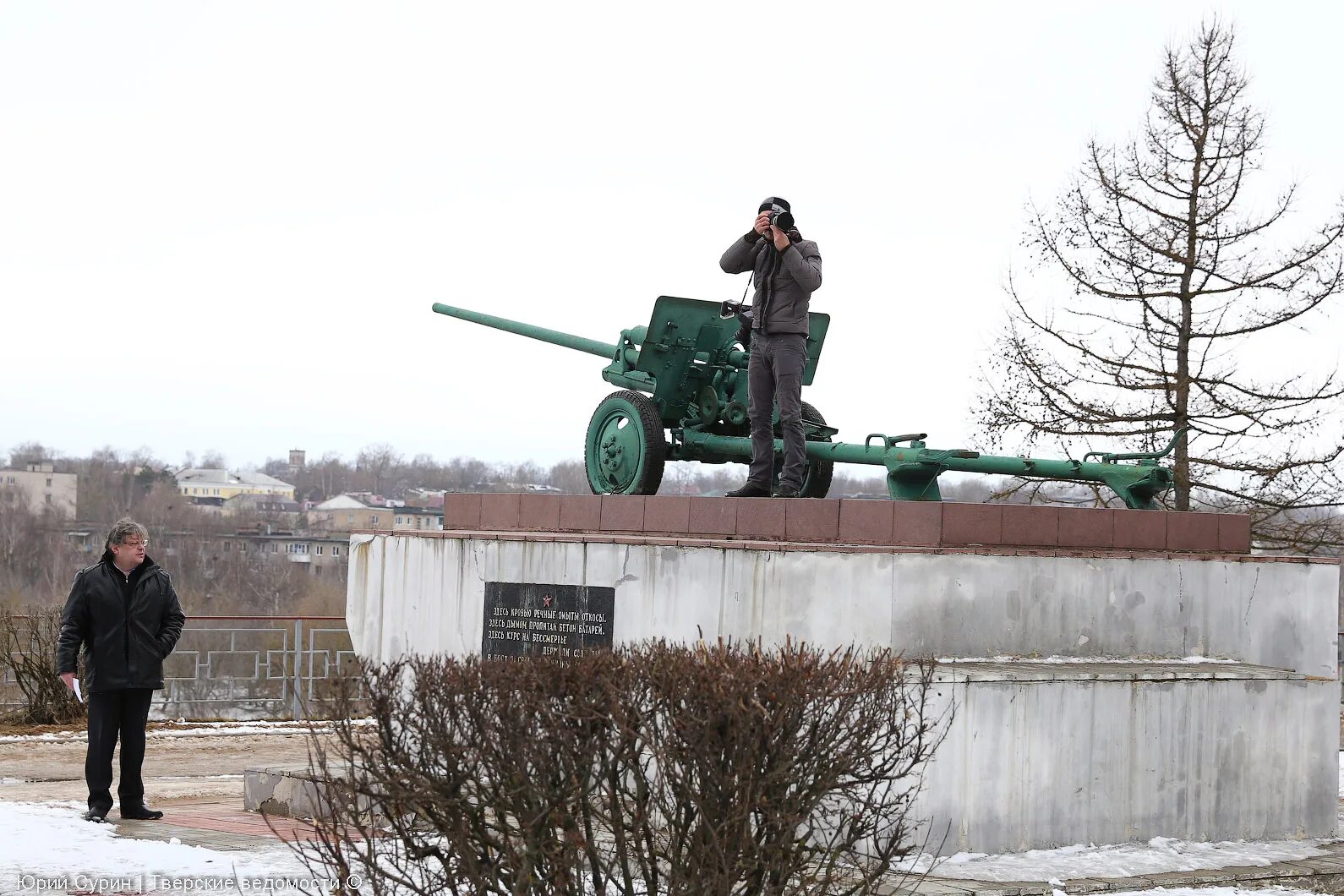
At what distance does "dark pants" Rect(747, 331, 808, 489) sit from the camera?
8195 millimetres

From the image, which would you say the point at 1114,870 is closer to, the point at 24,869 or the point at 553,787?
the point at 553,787

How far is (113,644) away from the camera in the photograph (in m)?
7.54

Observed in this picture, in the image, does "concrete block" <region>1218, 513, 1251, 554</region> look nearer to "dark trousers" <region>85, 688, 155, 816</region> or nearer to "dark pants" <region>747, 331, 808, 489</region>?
"dark pants" <region>747, 331, 808, 489</region>

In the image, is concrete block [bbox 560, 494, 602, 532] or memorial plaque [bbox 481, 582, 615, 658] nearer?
memorial plaque [bbox 481, 582, 615, 658]

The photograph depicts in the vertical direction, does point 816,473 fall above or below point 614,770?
above

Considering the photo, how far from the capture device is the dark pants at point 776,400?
8195 millimetres

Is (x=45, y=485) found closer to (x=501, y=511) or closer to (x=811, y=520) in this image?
(x=501, y=511)

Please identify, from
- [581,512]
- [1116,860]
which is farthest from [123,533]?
[1116,860]

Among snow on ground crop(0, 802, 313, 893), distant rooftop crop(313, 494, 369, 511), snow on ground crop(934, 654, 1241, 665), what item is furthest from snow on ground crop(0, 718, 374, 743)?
distant rooftop crop(313, 494, 369, 511)

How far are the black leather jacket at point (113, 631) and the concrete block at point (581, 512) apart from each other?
2.20 m

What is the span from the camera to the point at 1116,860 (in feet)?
22.1

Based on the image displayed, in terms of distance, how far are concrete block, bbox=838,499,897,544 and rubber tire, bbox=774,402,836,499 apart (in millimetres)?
1886

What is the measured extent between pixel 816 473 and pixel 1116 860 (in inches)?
130

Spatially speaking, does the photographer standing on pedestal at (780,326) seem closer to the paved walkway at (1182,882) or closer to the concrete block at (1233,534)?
the concrete block at (1233,534)
